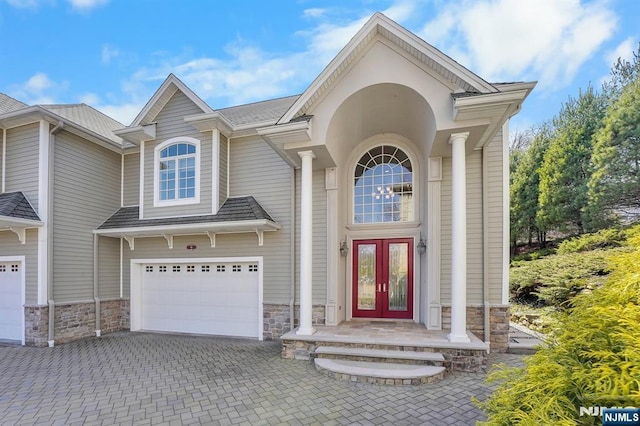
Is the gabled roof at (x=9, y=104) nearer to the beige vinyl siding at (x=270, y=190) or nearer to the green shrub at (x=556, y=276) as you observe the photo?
the beige vinyl siding at (x=270, y=190)

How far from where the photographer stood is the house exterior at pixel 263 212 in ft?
20.3

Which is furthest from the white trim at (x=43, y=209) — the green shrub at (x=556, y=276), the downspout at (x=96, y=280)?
the green shrub at (x=556, y=276)

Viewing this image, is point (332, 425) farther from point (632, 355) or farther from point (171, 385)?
point (632, 355)

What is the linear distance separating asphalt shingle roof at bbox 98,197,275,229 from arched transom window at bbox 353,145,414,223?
8.04ft

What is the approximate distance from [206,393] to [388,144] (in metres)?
6.52

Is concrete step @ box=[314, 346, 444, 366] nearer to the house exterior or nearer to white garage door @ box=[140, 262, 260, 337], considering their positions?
the house exterior

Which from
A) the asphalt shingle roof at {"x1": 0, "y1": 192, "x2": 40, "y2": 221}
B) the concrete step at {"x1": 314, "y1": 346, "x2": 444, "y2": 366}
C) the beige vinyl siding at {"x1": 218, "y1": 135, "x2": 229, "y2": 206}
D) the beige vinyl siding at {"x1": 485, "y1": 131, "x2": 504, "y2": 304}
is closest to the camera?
the concrete step at {"x1": 314, "y1": 346, "x2": 444, "y2": 366}

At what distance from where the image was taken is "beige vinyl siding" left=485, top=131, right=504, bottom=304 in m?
6.53

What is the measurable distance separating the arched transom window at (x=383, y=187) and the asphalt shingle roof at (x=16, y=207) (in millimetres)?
7863

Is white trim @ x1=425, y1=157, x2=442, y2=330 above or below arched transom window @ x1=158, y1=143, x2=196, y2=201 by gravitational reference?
below

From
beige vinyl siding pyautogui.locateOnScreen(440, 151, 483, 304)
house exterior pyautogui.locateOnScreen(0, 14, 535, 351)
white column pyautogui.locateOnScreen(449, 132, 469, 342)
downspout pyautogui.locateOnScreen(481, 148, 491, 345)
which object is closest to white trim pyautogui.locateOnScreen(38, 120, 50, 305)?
house exterior pyautogui.locateOnScreen(0, 14, 535, 351)

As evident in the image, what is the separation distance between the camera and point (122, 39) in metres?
11.9

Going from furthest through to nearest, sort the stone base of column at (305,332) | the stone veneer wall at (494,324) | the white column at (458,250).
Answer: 1. the stone veneer wall at (494,324)
2. the stone base of column at (305,332)
3. the white column at (458,250)

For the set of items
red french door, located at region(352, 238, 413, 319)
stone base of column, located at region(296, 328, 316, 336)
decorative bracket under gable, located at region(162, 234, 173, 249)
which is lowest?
stone base of column, located at region(296, 328, 316, 336)
